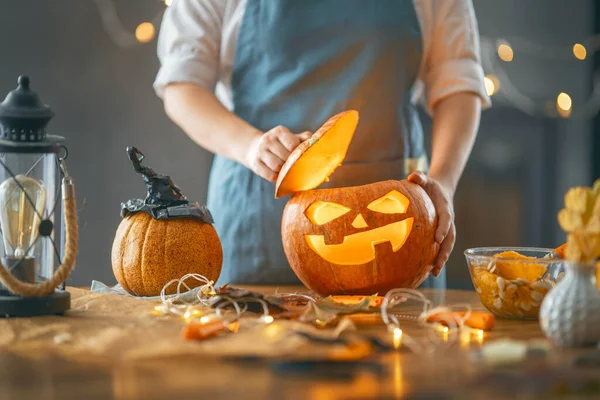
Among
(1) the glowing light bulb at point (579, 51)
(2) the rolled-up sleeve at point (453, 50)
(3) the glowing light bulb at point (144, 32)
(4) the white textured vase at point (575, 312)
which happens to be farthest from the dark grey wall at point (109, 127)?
(4) the white textured vase at point (575, 312)

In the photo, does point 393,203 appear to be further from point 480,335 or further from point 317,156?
point 480,335

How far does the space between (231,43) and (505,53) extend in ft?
5.76

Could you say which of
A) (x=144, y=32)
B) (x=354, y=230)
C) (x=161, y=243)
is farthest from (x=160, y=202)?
(x=144, y=32)

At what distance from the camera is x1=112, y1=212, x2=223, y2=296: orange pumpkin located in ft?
3.73

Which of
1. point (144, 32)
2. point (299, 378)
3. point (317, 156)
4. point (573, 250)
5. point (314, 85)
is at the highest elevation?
point (144, 32)

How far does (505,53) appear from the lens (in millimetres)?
2965

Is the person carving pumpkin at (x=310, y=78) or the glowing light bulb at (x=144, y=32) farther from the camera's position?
the glowing light bulb at (x=144, y=32)

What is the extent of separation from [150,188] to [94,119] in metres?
1.38

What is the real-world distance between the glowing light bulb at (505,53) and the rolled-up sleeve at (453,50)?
1463 millimetres

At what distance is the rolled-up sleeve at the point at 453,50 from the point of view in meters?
1.54

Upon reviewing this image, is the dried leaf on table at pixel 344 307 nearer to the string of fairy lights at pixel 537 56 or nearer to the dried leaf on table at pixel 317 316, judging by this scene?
the dried leaf on table at pixel 317 316

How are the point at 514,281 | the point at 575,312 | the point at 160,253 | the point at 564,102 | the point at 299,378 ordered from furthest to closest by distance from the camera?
the point at 564,102 → the point at 160,253 → the point at 514,281 → the point at 575,312 → the point at 299,378

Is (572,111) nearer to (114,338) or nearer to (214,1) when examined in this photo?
(214,1)

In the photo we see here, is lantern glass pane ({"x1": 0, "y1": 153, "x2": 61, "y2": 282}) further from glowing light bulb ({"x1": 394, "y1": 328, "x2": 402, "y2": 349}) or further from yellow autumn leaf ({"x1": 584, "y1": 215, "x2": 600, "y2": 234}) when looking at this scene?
yellow autumn leaf ({"x1": 584, "y1": 215, "x2": 600, "y2": 234})
